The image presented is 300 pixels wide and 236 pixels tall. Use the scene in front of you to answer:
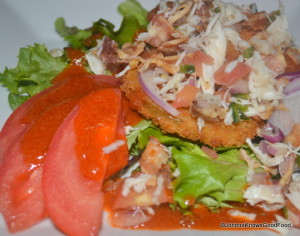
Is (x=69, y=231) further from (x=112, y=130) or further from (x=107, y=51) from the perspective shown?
(x=107, y=51)

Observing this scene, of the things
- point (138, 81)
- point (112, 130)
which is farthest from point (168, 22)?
point (112, 130)

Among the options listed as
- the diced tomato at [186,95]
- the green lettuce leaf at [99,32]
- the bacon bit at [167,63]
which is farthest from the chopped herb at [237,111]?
the green lettuce leaf at [99,32]

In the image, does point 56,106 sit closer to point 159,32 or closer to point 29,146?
point 29,146

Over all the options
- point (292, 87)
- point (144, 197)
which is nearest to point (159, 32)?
point (292, 87)

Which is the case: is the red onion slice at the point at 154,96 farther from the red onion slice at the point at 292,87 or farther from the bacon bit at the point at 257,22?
the bacon bit at the point at 257,22

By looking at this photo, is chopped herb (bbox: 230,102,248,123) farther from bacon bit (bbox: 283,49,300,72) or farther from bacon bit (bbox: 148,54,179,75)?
bacon bit (bbox: 283,49,300,72)

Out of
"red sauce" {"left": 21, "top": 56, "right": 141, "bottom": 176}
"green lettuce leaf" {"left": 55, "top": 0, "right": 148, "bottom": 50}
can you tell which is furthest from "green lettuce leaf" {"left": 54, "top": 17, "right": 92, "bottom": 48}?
"red sauce" {"left": 21, "top": 56, "right": 141, "bottom": 176}
